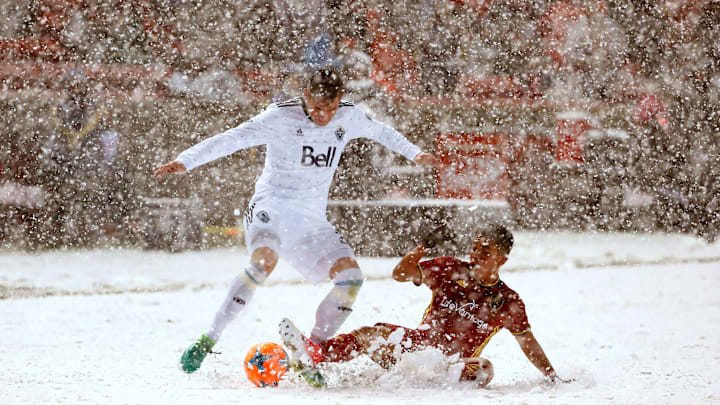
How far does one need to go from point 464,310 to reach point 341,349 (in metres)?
0.58

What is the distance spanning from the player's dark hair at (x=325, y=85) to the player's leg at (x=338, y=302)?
2.52 feet

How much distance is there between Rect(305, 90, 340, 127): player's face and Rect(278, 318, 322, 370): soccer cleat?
930 mm

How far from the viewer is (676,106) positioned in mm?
14422

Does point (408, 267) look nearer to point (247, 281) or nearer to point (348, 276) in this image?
point (348, 276)

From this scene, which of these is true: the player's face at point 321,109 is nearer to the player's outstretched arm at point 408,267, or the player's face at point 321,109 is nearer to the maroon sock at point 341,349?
the player's outstretched arm at point 408,267

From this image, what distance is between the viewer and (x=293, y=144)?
3561mm

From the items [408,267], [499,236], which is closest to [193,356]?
[408,267]

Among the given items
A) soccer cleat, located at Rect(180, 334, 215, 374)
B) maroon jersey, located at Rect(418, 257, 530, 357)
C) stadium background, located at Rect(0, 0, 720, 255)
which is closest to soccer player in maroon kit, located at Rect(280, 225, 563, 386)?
maroon jersey, located at Rect(418, 257, 530, 357)

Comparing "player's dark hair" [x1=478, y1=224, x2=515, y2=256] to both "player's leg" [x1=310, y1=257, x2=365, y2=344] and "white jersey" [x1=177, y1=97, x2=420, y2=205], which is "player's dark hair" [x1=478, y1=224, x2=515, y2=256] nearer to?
"player's leg" [x1=310, y1=257, x2=365, y2=344]

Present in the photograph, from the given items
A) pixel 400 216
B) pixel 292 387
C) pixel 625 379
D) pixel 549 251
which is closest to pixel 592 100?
pixel 549 251

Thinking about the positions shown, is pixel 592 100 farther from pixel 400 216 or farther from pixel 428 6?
pixel 400 216

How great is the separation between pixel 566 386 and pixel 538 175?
9.42m

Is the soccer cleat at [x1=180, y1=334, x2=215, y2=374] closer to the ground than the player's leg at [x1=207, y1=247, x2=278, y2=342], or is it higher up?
closer to the ground

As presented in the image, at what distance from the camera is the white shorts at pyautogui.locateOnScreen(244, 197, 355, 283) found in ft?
11.7
